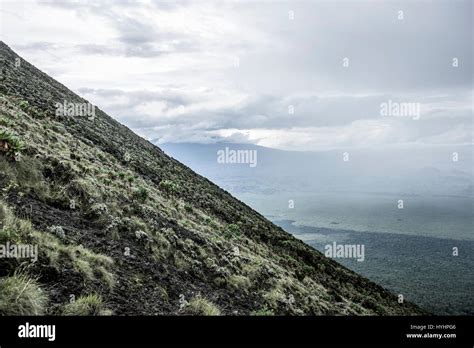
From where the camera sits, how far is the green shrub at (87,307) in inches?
202

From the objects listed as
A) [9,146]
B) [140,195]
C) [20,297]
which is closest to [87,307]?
[20,297]

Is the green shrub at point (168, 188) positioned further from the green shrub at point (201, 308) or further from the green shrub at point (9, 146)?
the green shrub at point (201, 308)

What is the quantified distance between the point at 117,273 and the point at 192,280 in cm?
230

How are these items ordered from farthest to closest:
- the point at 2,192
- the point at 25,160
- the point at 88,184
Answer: the point at 88,184, the point at 25,160, the point at 2,192

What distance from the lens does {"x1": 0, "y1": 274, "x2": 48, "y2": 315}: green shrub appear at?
15.3 ft

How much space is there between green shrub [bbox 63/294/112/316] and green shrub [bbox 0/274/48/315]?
1.10 ft

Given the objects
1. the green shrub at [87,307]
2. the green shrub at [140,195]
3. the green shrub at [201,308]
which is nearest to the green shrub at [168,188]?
the green shrub at [140,195]

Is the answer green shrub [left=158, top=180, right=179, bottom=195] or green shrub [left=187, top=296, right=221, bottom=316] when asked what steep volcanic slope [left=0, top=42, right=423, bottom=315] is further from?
green shrub [left=158, top=180, right=179, bottom=195]

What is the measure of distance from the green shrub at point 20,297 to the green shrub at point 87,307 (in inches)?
13.2

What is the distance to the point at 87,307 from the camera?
17.4ft

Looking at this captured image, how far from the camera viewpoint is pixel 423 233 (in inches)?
4045

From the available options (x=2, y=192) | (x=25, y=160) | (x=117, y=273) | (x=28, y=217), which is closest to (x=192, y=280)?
(x=117, y=273)
